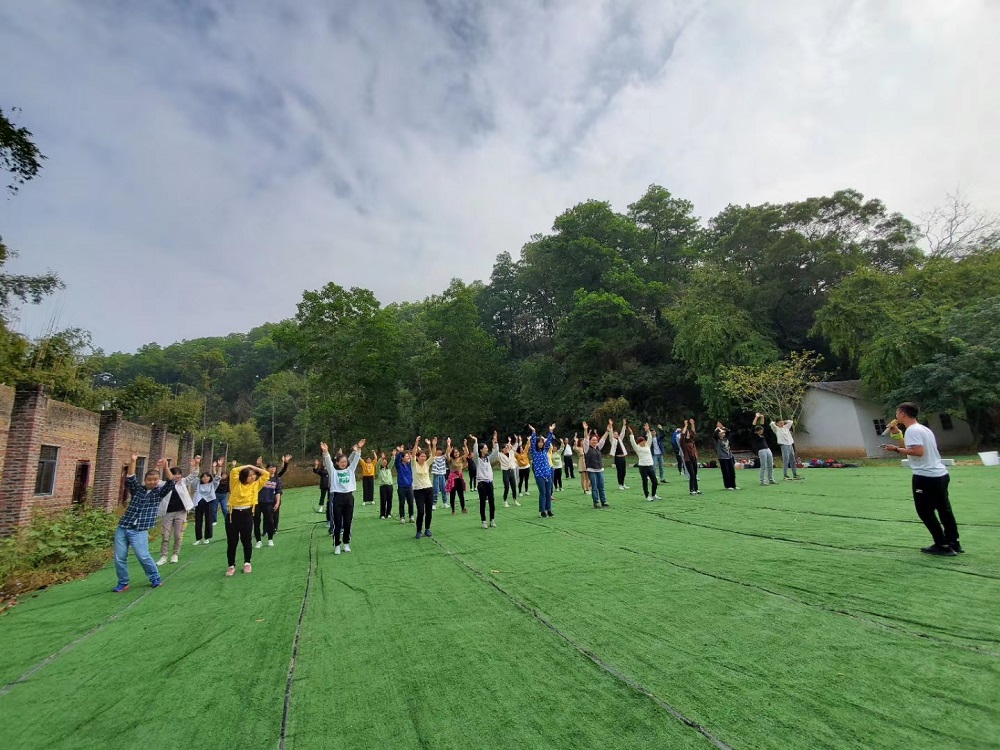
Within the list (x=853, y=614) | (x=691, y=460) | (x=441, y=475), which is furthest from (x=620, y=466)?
(x=853, y=614)

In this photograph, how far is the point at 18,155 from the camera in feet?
29.6

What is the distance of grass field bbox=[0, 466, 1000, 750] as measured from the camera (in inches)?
108

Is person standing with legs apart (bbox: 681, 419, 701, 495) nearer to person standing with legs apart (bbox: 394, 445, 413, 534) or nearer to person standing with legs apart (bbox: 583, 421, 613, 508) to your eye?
person standing with legs apart (bbox: 583, 421, 613, 508)

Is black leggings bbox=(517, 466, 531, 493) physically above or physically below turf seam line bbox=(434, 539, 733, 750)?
above

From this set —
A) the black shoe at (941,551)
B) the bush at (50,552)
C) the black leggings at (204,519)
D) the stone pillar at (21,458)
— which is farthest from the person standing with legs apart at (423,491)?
the stone pillar at (21,458)

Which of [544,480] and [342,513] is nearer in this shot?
[342,513]

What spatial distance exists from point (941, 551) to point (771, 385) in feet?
67.0

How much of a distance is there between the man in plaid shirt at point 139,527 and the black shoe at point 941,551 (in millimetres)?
9693

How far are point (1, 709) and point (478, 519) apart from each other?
7784mm

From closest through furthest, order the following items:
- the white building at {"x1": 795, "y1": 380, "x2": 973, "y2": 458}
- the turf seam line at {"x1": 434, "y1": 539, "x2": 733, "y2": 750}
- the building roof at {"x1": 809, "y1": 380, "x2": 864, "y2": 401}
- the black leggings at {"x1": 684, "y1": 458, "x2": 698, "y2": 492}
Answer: the turf seam line at {"x1": 434, "y1": 539, "x2": 733, "y2": 750} < the black leggings at {"x1": 684, "y1": 458, "x2": 698, "y2": 492} < the white building at {"x1": 795, "y1": 380, "x2": 973, "y2": 458} < the building roof at {"x1": 809, "y1": 380, "x2": 864, "y2": 401}

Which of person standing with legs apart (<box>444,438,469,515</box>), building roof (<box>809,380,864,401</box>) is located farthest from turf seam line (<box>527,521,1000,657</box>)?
building roof (<box>809,380,864,401</box>)

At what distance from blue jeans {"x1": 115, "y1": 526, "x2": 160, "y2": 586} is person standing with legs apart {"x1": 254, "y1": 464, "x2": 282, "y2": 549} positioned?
2624 mm

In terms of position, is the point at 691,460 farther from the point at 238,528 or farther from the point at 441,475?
the point at 238,528

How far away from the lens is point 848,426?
966 inches
